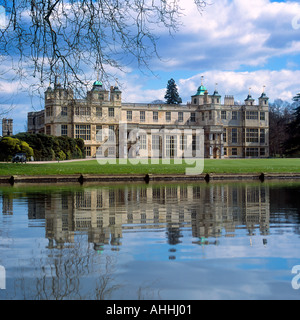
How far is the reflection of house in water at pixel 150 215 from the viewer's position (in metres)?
8.74

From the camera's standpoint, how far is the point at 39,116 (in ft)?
213

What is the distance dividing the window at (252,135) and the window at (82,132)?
23041 mm

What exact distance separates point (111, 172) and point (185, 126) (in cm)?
3702

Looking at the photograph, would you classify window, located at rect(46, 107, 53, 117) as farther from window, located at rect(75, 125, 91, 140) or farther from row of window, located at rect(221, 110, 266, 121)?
row of window, located at rect(221, 110, 266, 121)

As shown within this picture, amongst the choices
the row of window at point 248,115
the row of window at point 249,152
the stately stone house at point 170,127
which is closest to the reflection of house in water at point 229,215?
the stately stone house at point 170,127

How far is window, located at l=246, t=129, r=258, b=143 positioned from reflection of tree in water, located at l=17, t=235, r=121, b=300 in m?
62.0

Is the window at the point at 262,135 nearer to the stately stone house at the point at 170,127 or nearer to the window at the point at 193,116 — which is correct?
the stately stone house at the point at 170,127

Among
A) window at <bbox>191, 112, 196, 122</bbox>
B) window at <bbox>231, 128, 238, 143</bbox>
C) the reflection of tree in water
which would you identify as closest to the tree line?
window at <bbox>231, 128, 238, 143</bbox>

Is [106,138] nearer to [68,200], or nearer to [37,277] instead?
[68,200]

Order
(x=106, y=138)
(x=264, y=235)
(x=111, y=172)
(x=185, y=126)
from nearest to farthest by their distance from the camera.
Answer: (x=264, y=235)
(x=111, y=172)
(x=106, y=138)
(x=185, y=126)

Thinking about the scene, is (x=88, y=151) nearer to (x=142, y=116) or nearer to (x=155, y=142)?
(x=155, y=142)

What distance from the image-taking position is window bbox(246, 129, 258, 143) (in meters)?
67.1

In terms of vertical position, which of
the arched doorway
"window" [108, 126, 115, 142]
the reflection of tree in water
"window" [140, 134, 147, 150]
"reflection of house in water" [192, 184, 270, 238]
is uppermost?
"window" [108, 126, 115, 142]

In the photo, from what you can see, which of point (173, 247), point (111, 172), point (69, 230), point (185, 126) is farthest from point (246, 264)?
point (185, 126)
